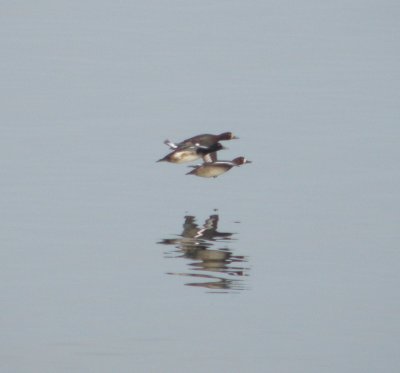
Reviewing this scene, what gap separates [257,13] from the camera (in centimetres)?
4381

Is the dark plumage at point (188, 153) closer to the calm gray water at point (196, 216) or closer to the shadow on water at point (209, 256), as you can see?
the calm gray water at point (196, 216)

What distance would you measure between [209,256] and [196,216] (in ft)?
6.06

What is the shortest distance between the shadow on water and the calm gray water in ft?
0.11

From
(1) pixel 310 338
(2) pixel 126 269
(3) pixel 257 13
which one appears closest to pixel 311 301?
(1) pixel 310 338

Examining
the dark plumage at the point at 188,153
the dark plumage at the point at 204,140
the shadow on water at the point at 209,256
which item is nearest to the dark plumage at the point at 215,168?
the dark plumage at the point at 188,153

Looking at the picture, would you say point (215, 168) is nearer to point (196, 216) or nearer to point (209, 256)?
point (196, 216)

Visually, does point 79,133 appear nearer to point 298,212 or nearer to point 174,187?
point 174,187

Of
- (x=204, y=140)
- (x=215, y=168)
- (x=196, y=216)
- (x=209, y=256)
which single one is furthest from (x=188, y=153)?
(x=209, y=256)

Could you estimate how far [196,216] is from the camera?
750 inches

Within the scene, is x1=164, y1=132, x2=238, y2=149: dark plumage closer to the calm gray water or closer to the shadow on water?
the calm gray water

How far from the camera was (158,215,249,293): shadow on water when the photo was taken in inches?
640

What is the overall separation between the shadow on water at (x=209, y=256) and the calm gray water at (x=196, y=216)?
3cm

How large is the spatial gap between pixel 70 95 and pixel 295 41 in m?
10.2

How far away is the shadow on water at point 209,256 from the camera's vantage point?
16266 mm
